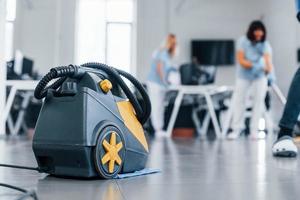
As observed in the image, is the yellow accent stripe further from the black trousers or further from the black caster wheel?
the black trousers

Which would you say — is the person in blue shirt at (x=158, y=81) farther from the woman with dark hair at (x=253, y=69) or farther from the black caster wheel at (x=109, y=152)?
the black caster wheel at (x=109, y=152)

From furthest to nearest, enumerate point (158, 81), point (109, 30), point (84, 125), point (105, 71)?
point (109, 30) < point (158, 81) < point (105, 71) < point (84, 125)

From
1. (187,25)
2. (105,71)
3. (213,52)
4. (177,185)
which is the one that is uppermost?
(187,25)

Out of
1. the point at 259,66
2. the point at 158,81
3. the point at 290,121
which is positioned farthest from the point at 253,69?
the point at 290,121

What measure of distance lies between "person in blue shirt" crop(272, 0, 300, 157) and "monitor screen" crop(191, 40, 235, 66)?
18.3ft

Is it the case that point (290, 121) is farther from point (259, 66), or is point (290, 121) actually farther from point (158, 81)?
point (158, 81)

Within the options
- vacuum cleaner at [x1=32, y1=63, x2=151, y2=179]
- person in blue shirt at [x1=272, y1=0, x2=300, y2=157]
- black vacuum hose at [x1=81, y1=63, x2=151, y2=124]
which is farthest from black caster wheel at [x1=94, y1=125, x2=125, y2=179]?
person in blue shirt at [x1=272, y1=0, x2=300, y2=157]

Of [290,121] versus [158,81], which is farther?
[158,81]

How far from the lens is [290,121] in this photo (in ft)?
5.49

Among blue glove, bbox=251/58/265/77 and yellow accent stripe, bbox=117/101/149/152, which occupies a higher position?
blue glove, bbox=251/58/265/77

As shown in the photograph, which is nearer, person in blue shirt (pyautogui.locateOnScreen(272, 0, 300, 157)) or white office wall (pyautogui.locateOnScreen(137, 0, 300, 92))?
person in blue shirt (pyautogui.locateOnScreen(272, 0, 300, 157))

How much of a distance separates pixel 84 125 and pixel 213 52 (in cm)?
663

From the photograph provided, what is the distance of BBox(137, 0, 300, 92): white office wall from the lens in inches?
278

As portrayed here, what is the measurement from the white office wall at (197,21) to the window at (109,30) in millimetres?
254
